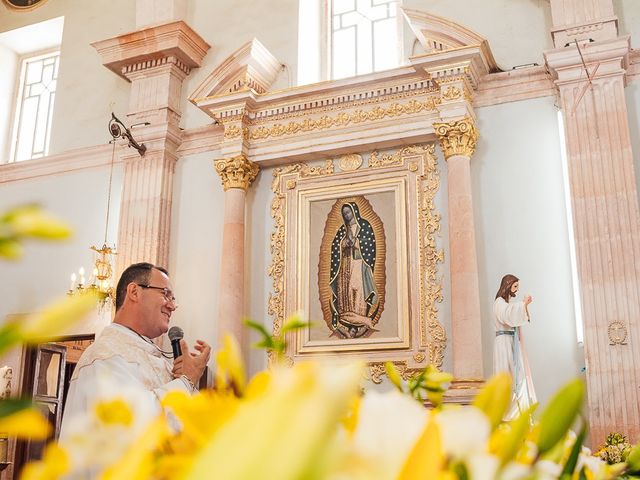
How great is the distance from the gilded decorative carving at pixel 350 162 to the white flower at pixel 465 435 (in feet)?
29.7

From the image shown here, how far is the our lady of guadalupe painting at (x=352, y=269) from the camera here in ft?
29.1

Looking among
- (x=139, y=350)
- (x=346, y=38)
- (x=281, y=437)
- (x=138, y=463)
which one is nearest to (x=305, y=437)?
(x=281, y=437)

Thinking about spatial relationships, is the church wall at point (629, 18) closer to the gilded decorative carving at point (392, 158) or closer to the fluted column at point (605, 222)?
the fluted column at point (605, 222)

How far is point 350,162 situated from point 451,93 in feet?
5.27

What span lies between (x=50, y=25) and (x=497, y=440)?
13557 mm

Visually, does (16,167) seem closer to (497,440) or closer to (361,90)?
(361,90)

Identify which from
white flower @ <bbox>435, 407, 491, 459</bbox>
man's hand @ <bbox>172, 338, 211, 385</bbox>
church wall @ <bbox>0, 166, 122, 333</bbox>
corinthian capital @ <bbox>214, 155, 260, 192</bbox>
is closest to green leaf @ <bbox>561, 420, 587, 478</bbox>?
white flower @ <bbox>435, 407, 491, 459</bbox>

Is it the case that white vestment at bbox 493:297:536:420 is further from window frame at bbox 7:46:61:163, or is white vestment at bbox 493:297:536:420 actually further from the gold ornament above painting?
the gold ornament above painting

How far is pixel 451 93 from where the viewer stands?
864 centimetres

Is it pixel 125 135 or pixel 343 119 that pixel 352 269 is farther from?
pixel 125 135

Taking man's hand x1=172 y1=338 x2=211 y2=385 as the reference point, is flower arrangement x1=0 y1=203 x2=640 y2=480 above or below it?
below

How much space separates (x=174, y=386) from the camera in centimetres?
291

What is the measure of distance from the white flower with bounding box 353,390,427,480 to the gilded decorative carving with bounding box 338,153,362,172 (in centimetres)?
907

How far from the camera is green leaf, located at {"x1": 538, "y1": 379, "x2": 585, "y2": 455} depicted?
0.47m
